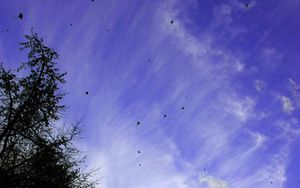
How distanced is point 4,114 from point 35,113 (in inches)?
63.6

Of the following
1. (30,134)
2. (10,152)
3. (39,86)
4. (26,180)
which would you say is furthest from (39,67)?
(26,180)

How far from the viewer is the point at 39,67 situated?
1780 centimetres

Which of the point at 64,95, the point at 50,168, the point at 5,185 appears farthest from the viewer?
the point at 64,95

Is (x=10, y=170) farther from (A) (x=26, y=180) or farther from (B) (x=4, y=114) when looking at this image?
(B) (x=4, y=114)

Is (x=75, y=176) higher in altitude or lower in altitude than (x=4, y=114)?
lower

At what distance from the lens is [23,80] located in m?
17.5

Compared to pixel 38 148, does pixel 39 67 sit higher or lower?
higher

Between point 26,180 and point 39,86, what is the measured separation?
5306 mm

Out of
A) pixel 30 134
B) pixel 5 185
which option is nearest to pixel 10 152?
pixel 30 134

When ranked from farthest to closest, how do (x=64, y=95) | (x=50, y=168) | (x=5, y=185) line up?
1. (x=64, y=95)
2. (x=50, y=168)
3. (x=5, y=185)

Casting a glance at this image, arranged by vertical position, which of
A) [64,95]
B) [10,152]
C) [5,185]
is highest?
[64,95]

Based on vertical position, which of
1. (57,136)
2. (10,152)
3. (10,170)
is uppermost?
(57,136)

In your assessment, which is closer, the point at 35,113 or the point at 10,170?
the point at 10,170

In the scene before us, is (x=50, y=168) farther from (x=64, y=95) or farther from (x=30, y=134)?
(x=64, y=95)
